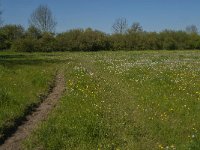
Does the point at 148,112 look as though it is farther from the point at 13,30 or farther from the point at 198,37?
the point at 198,37

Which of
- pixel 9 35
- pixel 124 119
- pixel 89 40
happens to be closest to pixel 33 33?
pixel 9 35

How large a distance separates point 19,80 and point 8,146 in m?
10.1

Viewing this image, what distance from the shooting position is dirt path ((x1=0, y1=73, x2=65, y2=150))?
9.55 metres

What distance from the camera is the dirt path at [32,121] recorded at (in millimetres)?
9555

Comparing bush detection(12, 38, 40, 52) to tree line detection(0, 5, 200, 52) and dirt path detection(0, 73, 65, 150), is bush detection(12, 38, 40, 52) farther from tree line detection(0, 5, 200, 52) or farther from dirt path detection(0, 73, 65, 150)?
dirt path detection(0, 73, 65, 150)

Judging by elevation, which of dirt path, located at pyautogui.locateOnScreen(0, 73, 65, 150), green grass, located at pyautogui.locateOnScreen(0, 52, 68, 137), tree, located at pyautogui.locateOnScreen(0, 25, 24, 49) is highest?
tree, located at pyautogui.locateOnScreen(0, 25, 24, 49)

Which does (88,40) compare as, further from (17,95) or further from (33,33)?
(17,95)

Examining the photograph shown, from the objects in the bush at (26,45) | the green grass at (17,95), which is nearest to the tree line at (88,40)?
the bush at (26,45)

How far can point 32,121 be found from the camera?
38.3 feet

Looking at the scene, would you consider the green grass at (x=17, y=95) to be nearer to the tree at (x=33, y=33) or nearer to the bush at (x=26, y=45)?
the bush at (x=26, y=45)

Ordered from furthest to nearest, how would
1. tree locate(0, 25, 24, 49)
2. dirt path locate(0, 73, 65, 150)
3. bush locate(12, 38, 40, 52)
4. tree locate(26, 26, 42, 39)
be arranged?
tree locate(26, 26, 42, 39)
tree locate(0, 25, 24, 49)
bush locate(12, 38, 40, 52)
dirt path locate(0, 73, 65, 150)

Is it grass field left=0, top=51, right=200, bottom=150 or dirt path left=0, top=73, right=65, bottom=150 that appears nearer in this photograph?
grass field left=0, top=51, right=200, bottom=150

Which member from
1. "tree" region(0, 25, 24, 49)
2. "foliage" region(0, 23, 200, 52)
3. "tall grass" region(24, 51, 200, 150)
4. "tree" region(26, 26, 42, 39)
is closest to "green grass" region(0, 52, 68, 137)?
"tall grass" region(24, 51, 200, 150)

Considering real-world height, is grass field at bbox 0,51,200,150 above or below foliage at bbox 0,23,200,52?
below
